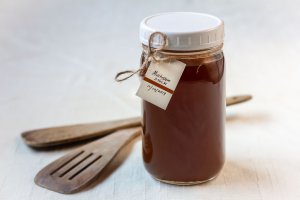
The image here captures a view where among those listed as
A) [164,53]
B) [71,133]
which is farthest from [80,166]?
[164,53]

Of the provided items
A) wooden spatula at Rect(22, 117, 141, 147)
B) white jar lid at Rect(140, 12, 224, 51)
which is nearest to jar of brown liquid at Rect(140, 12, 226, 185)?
white jar lid at Rect(140, 12, 224, 51)

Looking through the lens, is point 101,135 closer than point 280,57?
Yes

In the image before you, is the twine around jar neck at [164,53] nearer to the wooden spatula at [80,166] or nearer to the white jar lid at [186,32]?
the white jar lid at [186,32]

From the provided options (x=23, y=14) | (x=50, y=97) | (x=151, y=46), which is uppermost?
(x=151, y=46)

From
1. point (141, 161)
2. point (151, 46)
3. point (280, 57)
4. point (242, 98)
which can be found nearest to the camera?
point (151, 46)

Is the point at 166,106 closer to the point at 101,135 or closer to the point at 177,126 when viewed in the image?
the point at 177,126

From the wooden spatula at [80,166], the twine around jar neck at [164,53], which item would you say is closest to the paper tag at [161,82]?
the twine around jar neck at [164,53]

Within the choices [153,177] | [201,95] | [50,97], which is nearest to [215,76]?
[201,95]
